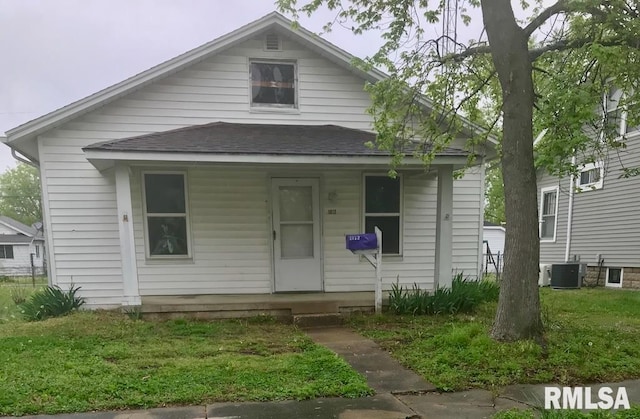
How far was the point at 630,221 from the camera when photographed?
962 centimetres

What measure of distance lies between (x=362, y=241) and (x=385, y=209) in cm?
150

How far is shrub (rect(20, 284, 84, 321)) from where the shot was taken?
20.0 feet

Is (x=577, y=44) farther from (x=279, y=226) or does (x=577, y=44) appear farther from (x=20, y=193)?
(x=20, y=193)

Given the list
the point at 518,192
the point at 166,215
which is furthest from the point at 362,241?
the point at 166,215

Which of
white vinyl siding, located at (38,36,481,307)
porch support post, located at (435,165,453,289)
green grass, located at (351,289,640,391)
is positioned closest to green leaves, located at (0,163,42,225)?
white vinyl siding, located at (38,36,481,307)

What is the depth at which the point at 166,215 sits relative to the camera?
22.5 feet

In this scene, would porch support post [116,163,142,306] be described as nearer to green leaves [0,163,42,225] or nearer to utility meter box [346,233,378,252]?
utility meter box [346,233,378,252]

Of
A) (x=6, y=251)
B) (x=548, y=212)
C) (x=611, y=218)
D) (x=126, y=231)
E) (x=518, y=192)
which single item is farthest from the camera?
(x=6, y=251)

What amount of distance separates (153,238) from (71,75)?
37.2 metres

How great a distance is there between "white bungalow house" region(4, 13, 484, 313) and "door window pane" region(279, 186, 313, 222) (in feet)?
0.09

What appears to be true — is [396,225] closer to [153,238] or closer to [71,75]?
[153,238]

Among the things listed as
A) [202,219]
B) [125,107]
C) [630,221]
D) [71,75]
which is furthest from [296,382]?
[71,75]

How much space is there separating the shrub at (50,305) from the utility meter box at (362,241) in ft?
15.4

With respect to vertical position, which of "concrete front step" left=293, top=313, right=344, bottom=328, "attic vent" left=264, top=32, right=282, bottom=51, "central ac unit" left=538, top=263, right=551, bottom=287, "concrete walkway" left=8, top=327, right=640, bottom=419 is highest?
"attic vent" left=264, top=32, right=282, bottom=51
